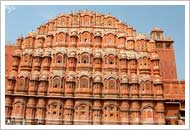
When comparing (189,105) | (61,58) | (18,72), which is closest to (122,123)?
(189,105)

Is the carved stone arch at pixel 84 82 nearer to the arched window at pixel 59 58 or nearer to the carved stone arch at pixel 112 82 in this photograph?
the carved stone arch at pixel 112 82

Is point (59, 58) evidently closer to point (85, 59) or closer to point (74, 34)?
point (85, 59)

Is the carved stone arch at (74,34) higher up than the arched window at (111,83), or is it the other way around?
the carved stone arch at (74,34)

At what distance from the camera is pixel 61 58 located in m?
24.5

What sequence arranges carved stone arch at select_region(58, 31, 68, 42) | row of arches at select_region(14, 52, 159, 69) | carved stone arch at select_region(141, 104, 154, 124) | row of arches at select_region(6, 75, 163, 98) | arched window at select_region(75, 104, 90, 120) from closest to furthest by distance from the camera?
1. carved stone arch at select_region(141, 104, 154, 124)
2. arched window at select_region(75, 104, 90, 120)
3. row of arches at select_region(6, 75, 163, 98)
4. row of arches at select_region(14, 52, 159, 69)
5. carved stone arch at select_region(58, 31, 68, 42)

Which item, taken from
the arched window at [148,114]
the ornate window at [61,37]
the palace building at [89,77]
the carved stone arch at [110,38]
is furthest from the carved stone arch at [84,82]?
the arched window at [148,114]

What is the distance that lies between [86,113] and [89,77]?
3032mm

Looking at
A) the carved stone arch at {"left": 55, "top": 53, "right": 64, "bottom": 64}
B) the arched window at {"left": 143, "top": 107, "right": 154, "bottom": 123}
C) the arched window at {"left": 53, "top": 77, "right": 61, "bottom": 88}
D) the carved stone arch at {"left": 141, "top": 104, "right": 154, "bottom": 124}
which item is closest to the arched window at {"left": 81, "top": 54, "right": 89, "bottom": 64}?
the carved stone arch at {"left": 55, "top": 53, "right": 64, "bottom": 64}

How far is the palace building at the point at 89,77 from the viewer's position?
2278cm

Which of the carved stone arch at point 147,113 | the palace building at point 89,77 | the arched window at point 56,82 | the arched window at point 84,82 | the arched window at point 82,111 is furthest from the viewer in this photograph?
the arched window at point 56,82

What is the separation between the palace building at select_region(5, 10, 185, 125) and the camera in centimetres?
2278

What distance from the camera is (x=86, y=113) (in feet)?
74.3

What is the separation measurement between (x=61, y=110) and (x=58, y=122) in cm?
104

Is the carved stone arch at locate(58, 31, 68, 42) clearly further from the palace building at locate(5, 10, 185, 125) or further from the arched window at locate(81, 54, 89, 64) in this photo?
the arched window at locate(81, 54, 89, 64)
